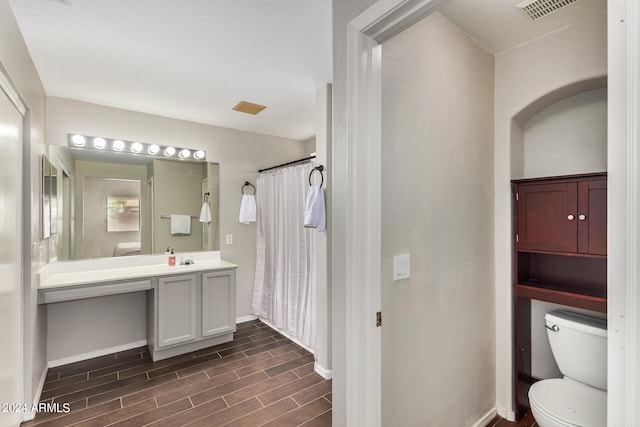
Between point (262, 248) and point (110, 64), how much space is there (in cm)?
233

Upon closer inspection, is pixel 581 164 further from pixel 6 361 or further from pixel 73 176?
pixel 73 176

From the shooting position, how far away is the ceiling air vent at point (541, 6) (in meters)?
1.55

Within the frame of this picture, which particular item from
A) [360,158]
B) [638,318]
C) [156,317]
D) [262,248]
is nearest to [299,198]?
[262,248]

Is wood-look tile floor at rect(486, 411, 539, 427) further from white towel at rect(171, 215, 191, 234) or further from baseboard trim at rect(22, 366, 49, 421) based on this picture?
white towel at rect(171, 215, 191, 234)

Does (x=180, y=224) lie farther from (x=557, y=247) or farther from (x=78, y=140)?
(x=557, y=247)

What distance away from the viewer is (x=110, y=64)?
2.11m

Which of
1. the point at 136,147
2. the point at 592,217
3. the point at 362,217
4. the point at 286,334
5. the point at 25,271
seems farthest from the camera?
the point at 286,334

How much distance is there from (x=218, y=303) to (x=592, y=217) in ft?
9.78

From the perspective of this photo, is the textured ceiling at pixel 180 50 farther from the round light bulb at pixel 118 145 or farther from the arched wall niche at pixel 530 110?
the arched wall niche at pixel 530 110

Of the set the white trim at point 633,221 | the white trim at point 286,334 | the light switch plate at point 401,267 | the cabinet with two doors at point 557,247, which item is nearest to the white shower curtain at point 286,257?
the white trim at point 286,334

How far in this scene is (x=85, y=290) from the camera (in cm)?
238

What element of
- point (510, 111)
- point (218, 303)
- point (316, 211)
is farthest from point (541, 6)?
point (218, 303)

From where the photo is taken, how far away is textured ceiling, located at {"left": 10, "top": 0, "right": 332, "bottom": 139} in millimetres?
1577

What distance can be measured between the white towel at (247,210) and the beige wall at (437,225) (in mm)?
2508
